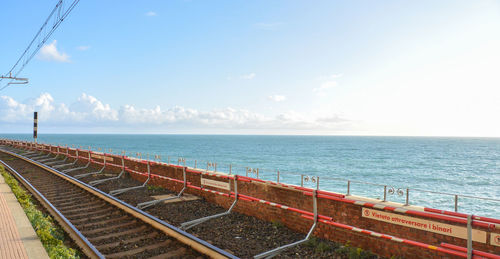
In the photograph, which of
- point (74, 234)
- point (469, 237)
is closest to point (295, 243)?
point (469, 237)

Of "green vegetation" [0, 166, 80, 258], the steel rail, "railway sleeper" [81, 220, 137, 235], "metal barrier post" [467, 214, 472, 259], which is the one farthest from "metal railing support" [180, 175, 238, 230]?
"metal barrier post" [467, 214, 472, 259]

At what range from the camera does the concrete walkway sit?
7.06m

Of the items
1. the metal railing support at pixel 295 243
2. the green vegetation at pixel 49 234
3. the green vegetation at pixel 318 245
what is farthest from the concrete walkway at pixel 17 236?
the green vegetation at pixel 318 245

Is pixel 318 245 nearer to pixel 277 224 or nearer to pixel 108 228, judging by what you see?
pixel 277 224

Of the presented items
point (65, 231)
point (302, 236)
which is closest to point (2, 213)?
point (65, 231)

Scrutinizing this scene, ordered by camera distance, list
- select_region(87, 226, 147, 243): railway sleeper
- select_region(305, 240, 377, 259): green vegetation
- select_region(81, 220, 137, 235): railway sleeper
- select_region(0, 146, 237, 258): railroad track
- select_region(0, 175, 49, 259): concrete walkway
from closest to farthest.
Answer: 1. select_region(0, 175, 49, 259): concrete walkway
2. select_region(305, 240, 377, 259): green vegetation
3. select_region(0, 146, 237, 258): railroad track
4. select_region(87, 226, 147, 243): railway sleeper
5. select_region(81, 220, 137, 235): railway sleeper

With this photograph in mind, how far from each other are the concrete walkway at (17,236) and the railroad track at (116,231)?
→ 93cm

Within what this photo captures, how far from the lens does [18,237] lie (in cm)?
805

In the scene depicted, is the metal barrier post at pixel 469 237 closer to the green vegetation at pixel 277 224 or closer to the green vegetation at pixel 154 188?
the green vegetation at pixel 277 224

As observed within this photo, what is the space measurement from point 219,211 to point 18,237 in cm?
568

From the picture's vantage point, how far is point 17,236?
8109mm

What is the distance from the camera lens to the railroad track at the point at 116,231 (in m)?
7.58

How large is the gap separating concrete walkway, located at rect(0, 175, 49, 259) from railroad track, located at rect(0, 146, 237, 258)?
93cm

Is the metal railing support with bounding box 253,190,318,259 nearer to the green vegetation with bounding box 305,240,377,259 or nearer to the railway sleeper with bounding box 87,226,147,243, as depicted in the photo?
the green vegetation with bounding box 305,240,377,259
